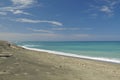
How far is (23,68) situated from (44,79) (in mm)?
2158

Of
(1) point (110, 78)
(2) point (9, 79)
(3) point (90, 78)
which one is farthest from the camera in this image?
(1) point (110, 78)

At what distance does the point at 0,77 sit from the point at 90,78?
3835 mm

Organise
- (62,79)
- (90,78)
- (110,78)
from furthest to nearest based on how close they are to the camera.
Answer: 1. (110,78)
2. (90,78)
3. (62,79)

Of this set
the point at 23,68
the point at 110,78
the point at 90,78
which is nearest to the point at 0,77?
the point at 23,68

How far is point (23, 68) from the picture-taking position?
33.4ft

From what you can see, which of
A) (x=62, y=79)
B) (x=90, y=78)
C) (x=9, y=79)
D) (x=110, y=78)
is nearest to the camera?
(x=9, y=79)

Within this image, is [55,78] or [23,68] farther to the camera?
[23,68]

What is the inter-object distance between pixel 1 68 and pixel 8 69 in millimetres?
360

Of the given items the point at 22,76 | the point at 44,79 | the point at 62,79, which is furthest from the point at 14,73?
the point at 62,79

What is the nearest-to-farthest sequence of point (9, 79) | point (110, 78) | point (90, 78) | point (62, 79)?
point (9, 79)
point (62, 79)
point (90, 78)
point (110, 78)

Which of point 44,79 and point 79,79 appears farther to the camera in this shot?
point 79,79

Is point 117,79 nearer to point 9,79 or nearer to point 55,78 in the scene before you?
point 55,78

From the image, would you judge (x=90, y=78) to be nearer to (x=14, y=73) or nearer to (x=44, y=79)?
(x=44, y=79)

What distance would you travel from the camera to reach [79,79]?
893 centimetres
